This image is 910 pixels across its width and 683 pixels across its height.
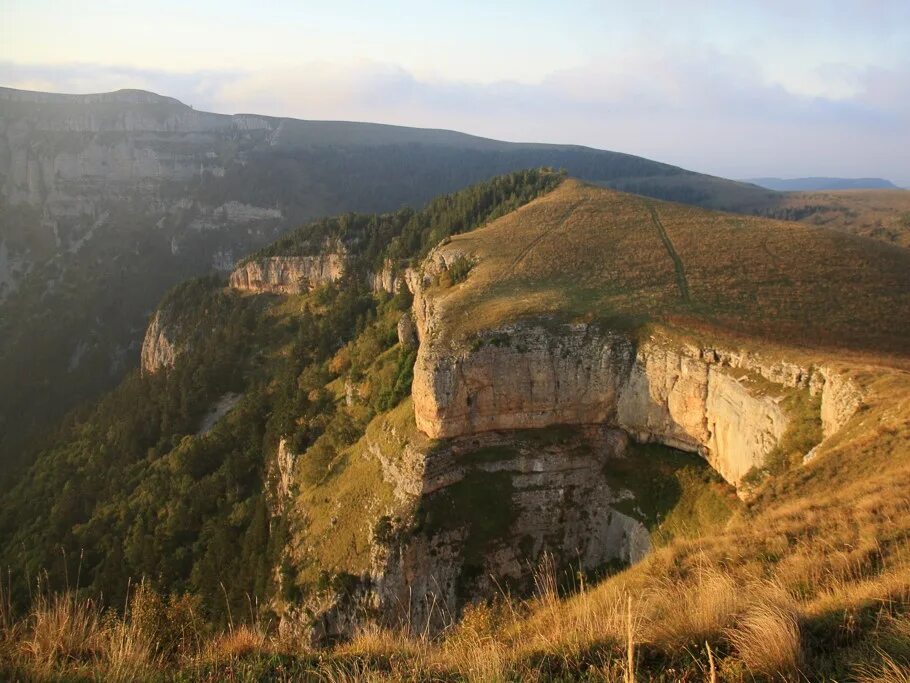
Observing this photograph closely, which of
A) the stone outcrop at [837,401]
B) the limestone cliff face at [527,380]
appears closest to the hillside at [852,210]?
the limestone cliff face at [527,380]

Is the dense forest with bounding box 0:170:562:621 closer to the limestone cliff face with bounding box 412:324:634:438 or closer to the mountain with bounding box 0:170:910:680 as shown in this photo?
the mountain with bounding box 0:170:910:680

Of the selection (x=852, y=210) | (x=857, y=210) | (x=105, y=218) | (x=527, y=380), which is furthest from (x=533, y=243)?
(x=105, y=218)

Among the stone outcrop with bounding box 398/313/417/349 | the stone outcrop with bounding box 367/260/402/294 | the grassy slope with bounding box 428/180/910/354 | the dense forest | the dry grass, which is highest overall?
the grassy slope with bounding box 428/180/910/354

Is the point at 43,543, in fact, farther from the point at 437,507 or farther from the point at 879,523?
the point at 879,523

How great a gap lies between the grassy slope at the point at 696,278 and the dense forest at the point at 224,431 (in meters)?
9.50

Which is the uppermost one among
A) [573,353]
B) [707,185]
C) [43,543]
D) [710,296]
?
[707,185]

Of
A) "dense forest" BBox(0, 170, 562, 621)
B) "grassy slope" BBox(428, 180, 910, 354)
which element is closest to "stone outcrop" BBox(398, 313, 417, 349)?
"dense forest" BBox(0, 170, 562, 621)

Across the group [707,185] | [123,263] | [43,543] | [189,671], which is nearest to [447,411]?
[189,671]

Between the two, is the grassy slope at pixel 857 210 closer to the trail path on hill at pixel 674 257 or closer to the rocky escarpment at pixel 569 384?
the trail path on hill at pixel 674 257

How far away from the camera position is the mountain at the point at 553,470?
695 cm

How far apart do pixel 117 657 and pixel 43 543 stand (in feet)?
175

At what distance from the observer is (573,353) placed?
29.3 m

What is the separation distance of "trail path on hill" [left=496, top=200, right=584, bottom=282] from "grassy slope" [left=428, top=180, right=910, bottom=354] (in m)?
0.08

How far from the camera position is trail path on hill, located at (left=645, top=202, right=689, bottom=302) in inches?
1320
